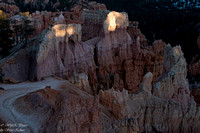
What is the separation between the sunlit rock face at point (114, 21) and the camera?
26781mm

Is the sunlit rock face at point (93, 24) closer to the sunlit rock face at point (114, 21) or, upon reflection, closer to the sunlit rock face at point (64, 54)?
the sunlit rock face at point (114, 21)

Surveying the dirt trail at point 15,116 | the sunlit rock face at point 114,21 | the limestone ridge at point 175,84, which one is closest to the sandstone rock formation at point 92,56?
the sunlit rock face at point 114,21

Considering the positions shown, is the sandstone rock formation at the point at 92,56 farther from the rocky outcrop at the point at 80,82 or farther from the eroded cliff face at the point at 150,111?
the eroded cliff face at the point at 150,111

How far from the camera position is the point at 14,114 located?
9922mm

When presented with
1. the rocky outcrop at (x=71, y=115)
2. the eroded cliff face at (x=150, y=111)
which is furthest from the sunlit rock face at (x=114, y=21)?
the rocky outcrop at (x=71, y=115)

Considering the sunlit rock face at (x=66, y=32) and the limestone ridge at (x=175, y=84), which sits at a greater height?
the sunlit rock face at (x=66, y=32)

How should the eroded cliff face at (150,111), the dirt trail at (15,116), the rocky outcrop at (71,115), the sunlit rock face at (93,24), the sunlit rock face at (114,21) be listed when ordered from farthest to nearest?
the sunlit rock face at (93,24) < the sunlit rock face at (114,21) < the eroded cliff face at (150,111) < the dirt trail at (15,116) < the rocky outcrop at (71,115)

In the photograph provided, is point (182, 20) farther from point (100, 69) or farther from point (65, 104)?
point (65, 104)

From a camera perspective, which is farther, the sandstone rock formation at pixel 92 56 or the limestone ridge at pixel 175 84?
the sandstone rock formation at pixel 92 56

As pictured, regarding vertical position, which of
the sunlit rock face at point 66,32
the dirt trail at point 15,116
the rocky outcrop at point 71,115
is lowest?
the dirt trail at point 15,116

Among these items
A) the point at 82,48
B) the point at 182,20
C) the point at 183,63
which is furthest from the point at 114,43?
the point at 182,20

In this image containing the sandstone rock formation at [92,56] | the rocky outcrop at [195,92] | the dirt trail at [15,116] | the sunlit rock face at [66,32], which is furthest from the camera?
the rocky outcrop at [195,92]

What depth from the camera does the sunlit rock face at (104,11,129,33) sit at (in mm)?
26781

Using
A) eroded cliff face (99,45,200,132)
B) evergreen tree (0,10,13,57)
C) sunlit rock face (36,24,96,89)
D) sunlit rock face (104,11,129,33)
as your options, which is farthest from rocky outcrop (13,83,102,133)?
sunlit rock face (104,11,129,33)
